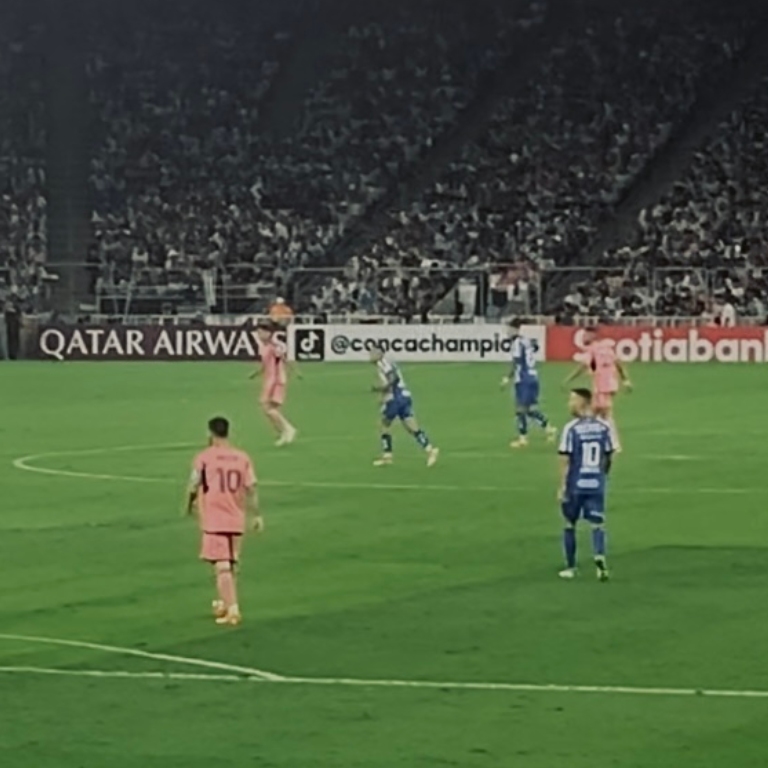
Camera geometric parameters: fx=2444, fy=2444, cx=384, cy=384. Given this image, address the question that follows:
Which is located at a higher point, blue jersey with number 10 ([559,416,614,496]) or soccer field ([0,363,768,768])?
blue jersey with number 10 ([559,416,614,496])

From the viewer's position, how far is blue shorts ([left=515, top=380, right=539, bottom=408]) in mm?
37906

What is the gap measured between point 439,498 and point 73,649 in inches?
483

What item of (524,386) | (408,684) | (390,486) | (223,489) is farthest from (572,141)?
(408,684)

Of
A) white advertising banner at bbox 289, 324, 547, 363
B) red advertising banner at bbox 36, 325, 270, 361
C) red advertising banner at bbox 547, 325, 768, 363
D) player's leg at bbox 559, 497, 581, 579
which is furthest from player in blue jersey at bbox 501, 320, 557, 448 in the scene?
red advertising banner at bbox 36, 325, 270, 361

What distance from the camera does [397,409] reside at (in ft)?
114

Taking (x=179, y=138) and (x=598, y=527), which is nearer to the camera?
(x=598, y=527)

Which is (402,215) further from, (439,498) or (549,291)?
(439,498)

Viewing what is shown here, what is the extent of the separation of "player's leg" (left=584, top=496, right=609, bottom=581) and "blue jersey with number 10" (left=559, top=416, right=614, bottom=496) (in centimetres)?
10

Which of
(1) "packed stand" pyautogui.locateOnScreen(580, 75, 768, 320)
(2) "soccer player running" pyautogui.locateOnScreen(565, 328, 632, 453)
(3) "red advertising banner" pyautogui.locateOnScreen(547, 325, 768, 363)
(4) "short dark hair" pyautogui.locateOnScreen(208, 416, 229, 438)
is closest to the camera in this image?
(4) "short dark hair" pyautogui.locateOnScreen(208, 416, 229, 438)

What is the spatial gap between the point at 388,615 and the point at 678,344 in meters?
45.1

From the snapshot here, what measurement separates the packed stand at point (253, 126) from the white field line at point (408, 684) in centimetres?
5532

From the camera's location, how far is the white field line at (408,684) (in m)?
15.7

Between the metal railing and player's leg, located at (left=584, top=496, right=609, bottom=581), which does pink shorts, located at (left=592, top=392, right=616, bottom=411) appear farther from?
the metal railing

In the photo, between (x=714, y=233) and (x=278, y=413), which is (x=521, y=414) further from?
(x=714, y=233)
